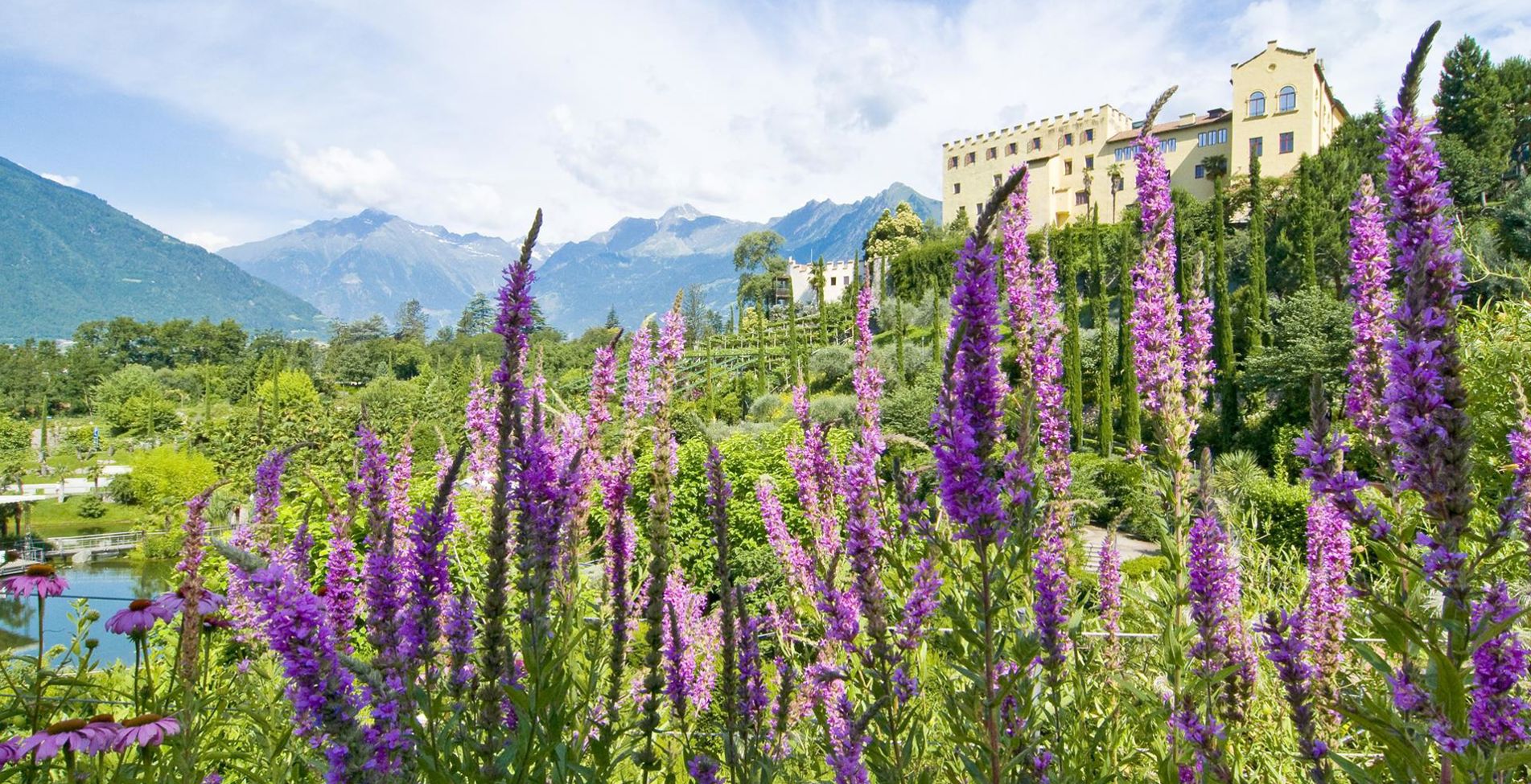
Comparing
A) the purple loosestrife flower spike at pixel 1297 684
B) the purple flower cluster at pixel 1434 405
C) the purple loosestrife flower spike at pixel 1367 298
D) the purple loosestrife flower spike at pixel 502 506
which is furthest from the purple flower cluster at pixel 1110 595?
the purple loosestrife flower spike at pixel 502 506

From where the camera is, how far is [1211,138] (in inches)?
1722

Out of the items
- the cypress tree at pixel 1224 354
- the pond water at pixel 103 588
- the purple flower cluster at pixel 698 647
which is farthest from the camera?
the cypress tree at pixel 1224 354

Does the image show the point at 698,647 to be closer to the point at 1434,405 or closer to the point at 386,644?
the point at 386,644

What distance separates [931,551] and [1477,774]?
145cm

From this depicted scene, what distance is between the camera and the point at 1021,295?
3215mm

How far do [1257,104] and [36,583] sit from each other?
51.5m

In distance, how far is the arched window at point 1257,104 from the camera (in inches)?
1615

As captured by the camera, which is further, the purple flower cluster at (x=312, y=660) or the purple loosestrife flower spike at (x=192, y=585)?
the purple loosestrife flower spike at (x=192, y=585)

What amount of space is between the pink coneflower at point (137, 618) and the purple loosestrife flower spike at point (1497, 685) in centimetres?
357

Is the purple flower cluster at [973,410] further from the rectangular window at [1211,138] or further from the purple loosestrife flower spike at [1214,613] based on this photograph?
the rectangular window at [1211,138]

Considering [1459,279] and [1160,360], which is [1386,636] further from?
[1160,360]

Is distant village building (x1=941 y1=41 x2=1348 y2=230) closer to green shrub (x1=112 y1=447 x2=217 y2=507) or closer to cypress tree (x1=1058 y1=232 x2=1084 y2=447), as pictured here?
cypress tree (x1=1058 y1=232 x2=1084 y2=447)

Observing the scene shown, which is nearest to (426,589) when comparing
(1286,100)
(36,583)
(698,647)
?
(36,583)

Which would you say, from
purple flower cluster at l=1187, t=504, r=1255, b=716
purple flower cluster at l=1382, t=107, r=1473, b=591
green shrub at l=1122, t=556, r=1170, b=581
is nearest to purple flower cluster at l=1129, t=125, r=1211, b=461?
purple flower cluster at l=1187, t=504, r=1255, b=716
